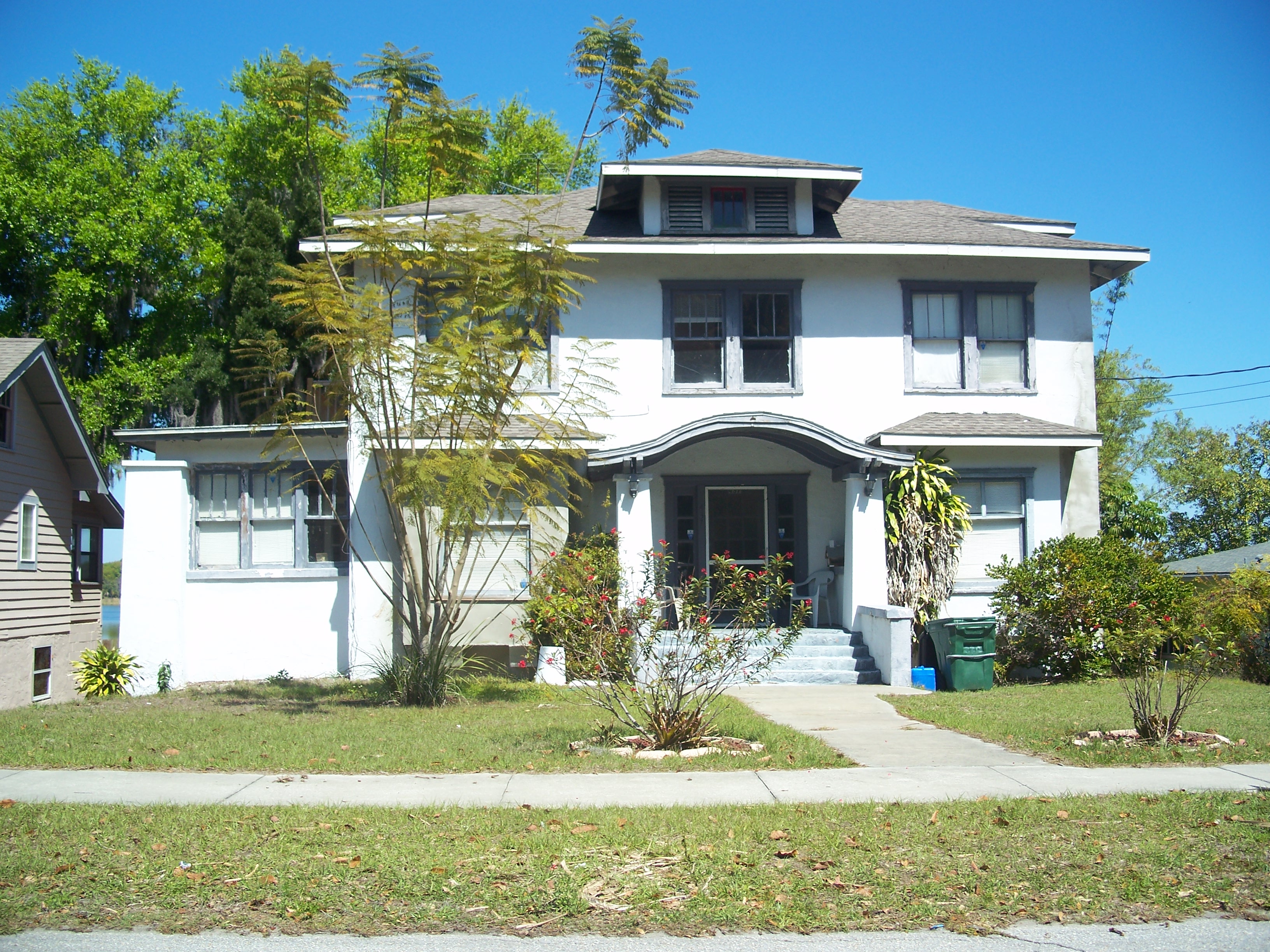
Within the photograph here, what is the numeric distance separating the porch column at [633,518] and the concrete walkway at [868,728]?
2.45m

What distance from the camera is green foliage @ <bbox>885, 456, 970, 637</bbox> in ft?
51.0

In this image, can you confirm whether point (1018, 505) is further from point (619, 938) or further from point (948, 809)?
point (619, 938)

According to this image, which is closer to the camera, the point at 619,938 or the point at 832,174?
the point at 619,938

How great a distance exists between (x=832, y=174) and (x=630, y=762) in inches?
449

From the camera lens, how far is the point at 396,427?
38.9 ft

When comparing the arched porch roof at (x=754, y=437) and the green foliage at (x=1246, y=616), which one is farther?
the arched porch roof at (x=754, y=437)

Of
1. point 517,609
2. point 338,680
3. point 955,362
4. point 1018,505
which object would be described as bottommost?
point 338,680

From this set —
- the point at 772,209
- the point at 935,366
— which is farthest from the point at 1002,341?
the point at 772,209

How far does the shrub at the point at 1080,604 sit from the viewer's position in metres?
14.1

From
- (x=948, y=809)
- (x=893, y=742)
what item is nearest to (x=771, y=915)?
(x=948, y=809)

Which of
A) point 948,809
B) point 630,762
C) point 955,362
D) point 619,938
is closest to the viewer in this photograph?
point 619,938

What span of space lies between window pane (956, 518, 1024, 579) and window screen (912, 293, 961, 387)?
2379mm

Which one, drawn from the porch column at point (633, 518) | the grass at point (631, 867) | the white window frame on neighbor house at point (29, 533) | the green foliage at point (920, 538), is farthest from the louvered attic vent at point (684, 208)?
the white window frame on neighbor house at point (29, 533)

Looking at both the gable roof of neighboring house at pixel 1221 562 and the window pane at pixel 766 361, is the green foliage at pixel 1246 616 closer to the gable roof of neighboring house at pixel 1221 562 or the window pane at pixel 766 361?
the gable roof of neighboring house at pixel 1221 562
